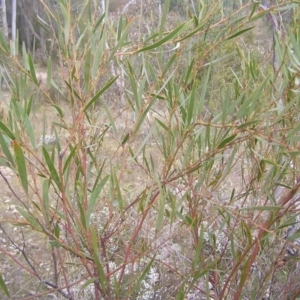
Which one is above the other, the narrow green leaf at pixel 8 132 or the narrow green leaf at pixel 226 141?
the narrow green leaf at pixel 8 132

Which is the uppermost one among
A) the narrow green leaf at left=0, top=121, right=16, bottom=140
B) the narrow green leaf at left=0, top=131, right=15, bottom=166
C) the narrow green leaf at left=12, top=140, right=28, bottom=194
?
the narrow green leaf at left=0, top=121, right=16, bottom=140

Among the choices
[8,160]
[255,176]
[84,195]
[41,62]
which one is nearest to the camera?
[8,160]

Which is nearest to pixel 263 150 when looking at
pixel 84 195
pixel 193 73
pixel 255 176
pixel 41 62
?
pixel 255 176

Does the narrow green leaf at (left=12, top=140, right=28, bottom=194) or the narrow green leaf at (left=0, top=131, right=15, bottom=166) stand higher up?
the narrow green leaf at (left=0, top=131, right=15, bottom=166)

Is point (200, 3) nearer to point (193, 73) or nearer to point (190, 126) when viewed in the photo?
point (193, 73)

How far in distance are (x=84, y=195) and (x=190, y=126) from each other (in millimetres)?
210

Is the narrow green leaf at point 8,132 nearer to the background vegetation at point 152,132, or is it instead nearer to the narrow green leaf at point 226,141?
the background vegetation at point 152,132

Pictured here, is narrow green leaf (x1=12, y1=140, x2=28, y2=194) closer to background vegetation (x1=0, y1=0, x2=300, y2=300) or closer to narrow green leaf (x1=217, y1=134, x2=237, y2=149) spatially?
background vegetation (x1=0, y1=0, x2=300, y2=300)

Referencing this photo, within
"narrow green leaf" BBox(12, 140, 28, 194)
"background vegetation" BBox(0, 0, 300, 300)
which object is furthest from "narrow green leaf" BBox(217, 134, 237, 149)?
"narrow green leaf" BBox(12, 140, 28, 194)

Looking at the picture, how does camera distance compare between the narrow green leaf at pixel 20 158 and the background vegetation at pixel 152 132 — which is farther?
the background vegetation at pixel 152 132

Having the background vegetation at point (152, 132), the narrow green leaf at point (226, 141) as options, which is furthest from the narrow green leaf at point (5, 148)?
the narrow green leaf at point (226, 141)

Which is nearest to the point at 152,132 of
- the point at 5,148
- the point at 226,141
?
the point at 226,141

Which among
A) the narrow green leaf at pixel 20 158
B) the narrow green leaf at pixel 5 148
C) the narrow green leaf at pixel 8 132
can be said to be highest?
the narrow green leaf at pixel 8 132

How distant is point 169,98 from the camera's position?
2.36ft
